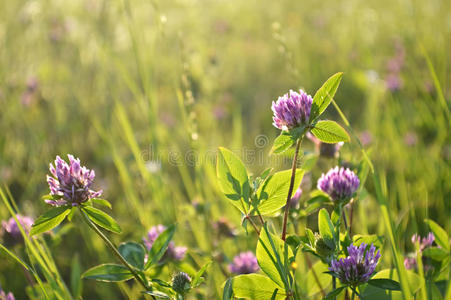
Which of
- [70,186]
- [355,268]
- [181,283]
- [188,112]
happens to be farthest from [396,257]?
[188,112]

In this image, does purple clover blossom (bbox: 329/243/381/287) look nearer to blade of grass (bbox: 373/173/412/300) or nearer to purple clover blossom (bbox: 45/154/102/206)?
blade of grass (bbox: 373/173/412/300)

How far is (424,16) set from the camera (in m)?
3.13

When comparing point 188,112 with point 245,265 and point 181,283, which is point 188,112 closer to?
point 245,265

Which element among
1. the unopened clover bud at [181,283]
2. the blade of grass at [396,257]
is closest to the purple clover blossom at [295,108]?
the blade of grass at [396,257]

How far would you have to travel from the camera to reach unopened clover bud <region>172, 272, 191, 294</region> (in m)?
0.76

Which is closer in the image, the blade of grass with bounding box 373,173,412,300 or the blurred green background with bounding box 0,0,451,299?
the blade of grass with bounding box 373,173,412,300

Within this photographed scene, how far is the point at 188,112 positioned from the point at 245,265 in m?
0.49

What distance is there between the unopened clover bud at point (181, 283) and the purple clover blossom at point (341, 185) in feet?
1.06

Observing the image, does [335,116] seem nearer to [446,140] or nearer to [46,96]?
[446,140]

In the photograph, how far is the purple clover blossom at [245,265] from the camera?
1030 mm

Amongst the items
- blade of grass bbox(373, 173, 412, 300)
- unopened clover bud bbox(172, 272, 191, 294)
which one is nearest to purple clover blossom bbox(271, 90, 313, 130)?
blade of grass bbox(373, 173, 412, 300)

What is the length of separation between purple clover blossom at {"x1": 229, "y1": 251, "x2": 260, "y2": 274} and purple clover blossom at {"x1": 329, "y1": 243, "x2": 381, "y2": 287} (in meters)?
0.36

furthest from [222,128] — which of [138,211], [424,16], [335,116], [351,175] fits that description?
[351,175]

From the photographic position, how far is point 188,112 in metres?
1.28
